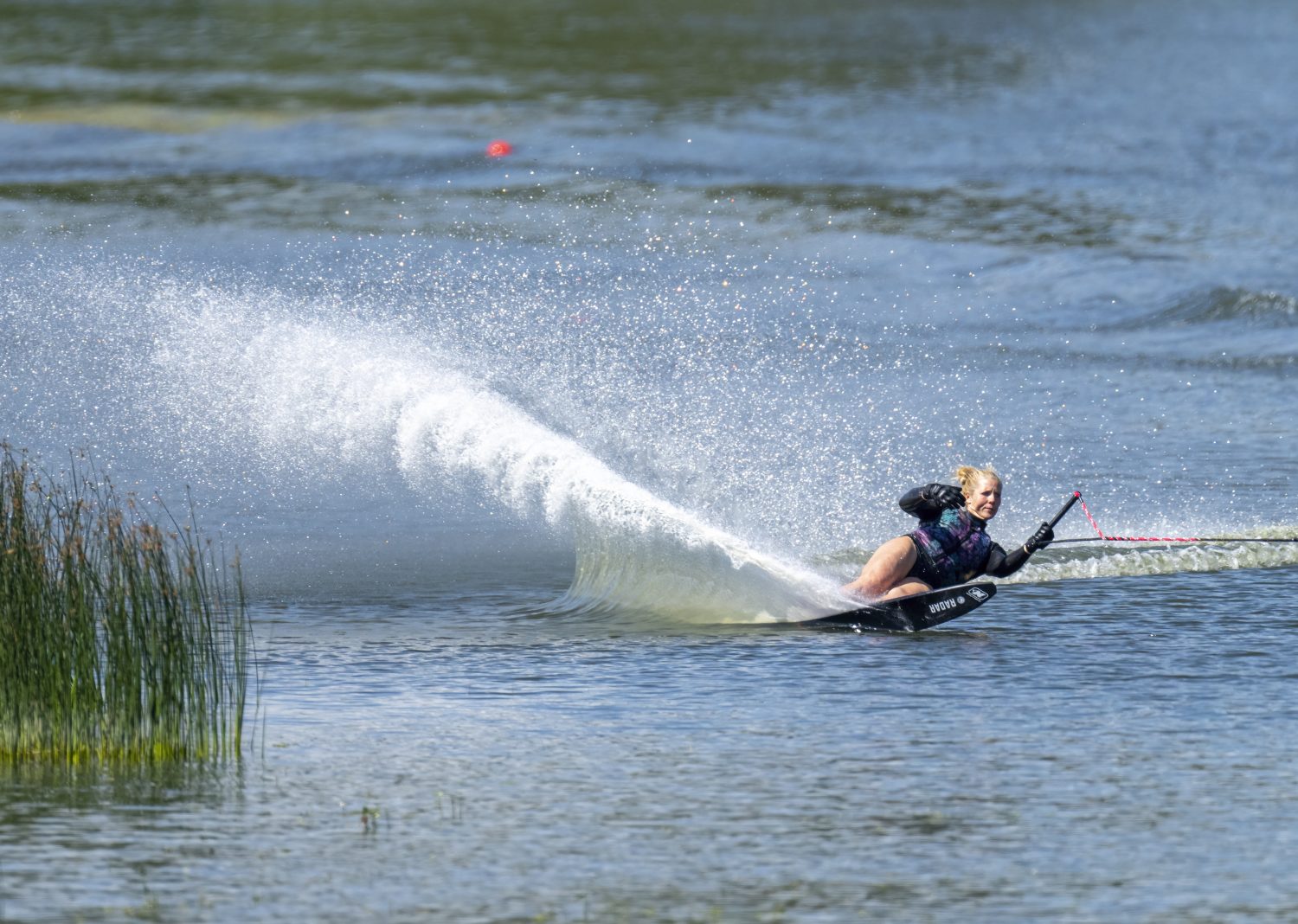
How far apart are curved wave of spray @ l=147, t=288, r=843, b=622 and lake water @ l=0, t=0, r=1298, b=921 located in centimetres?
7

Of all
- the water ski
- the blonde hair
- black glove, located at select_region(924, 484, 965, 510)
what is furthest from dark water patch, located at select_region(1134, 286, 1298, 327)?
the water ski

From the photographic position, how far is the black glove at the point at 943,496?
16766 mm

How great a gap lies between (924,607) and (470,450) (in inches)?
213

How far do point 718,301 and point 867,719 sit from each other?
23.7m

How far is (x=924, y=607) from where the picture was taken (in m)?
16.5

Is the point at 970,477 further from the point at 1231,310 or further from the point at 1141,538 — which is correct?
the point at 1231,310

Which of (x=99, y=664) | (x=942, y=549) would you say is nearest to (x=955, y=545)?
(x=942, y=549)

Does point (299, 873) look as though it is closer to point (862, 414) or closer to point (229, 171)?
point (862, 414)

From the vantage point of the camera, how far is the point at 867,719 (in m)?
13.3

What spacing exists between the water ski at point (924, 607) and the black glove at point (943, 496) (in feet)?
2.15

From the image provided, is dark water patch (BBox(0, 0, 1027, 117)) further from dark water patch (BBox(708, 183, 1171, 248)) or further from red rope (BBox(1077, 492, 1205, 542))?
red rope (BBox(1077, 492, 1205, 542))

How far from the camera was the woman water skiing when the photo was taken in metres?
16.9

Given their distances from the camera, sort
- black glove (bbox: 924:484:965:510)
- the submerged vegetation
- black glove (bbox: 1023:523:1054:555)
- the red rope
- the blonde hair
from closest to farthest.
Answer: the submerged vegetation → black glove (bbox: 1023:523:1054:555) → black glove (bbox: 924:484:965:510) → the blonde hair → the red rope

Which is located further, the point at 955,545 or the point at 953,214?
the point at 953,214
